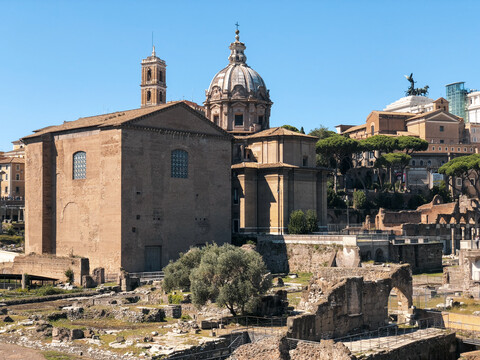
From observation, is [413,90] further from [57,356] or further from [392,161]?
[57,356]

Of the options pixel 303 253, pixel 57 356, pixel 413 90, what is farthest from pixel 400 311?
pixel 413 90

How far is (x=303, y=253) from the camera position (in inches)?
1886

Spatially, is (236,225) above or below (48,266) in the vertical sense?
above

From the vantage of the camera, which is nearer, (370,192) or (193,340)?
(193,340)

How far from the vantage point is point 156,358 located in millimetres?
22125

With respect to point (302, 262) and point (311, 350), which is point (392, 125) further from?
point (311, 350)

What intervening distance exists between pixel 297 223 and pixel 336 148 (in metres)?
27.6

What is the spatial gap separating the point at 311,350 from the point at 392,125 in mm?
81811

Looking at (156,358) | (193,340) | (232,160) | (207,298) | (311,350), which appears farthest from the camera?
Result: (232,160)

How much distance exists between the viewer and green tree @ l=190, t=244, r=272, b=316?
29266 millimetres

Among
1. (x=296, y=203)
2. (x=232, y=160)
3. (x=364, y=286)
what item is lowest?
(x=364, y=286)

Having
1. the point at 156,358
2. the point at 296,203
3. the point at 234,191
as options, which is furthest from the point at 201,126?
the point at 156,358

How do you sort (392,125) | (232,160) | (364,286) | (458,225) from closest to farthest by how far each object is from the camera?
(364,286), (232,160), (458,225), (392,125)

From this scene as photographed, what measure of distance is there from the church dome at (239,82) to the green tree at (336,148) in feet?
45.4
